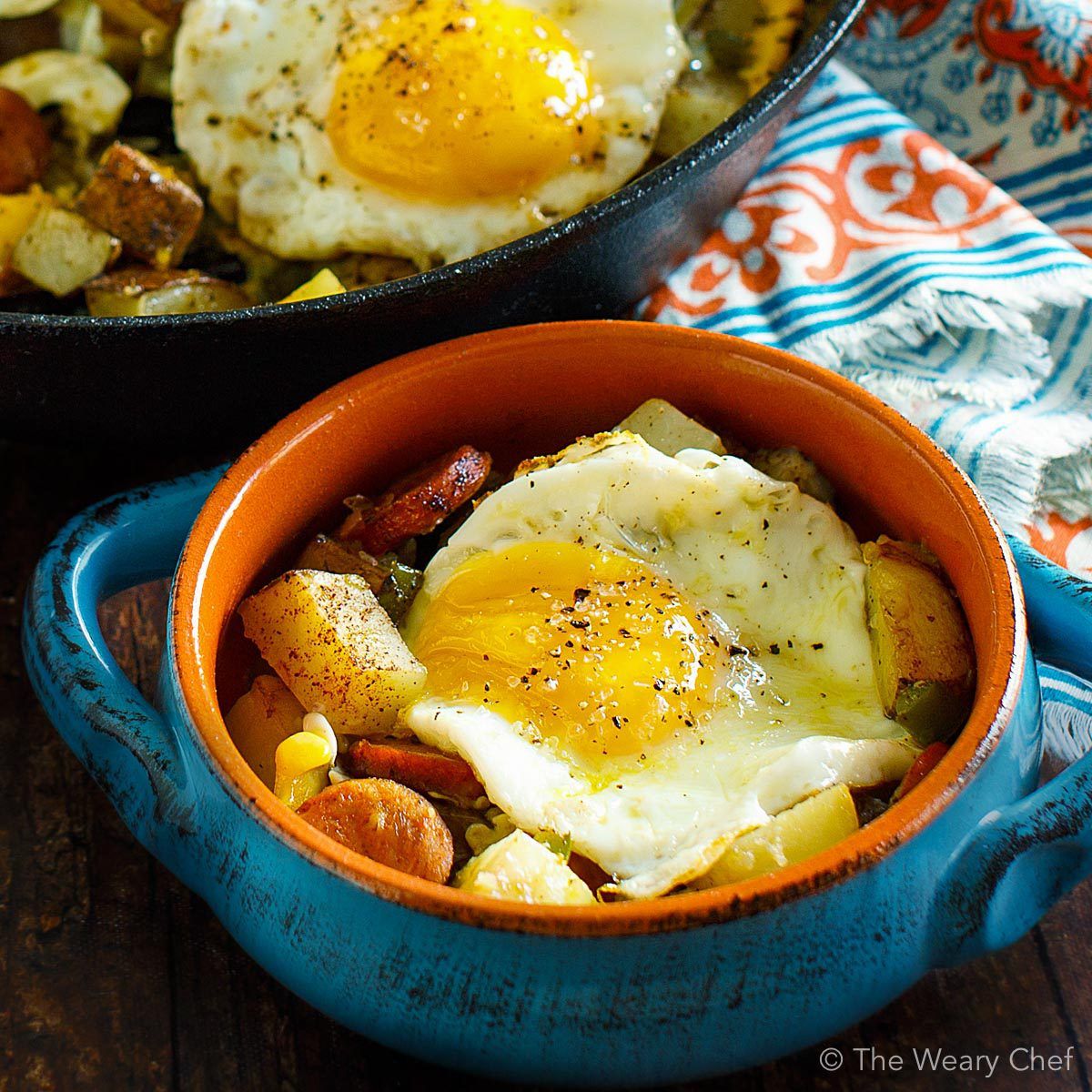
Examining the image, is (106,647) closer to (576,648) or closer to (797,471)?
(576,648)

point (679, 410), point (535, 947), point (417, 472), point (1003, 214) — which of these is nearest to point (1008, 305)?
point (1003, 214)

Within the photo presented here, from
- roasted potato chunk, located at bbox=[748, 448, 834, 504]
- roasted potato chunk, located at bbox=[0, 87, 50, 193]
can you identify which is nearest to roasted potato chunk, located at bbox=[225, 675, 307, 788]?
roasted potato chunk, located at bbox=[748, 448, 834, 504]

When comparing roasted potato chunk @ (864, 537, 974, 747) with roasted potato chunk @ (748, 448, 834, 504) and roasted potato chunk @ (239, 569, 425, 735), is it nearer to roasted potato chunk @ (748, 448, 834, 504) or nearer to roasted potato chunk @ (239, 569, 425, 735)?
roasted potato chunk @ (748, 448, 834, 504)

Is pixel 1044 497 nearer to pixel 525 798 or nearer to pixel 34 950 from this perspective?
pixel 525 798

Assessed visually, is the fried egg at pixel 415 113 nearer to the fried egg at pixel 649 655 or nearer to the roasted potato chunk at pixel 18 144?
the roasted potato chunk at pixel 18 144

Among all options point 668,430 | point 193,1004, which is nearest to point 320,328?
point 668,430

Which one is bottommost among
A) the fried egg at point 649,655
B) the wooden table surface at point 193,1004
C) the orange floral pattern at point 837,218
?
the wooden table surface at point 193,1004

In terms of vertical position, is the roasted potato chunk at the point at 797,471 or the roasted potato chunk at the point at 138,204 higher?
the roasted potato chunk at the point at 797,471

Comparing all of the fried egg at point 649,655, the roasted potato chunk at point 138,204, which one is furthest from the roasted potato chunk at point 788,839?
the roasted potato chunk at point 138,204
